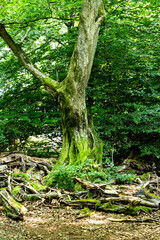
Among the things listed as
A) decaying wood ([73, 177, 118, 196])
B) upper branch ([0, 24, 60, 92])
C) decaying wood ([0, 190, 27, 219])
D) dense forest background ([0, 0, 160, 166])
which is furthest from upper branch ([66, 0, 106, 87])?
decaying wood ([0, 190, 27, 219])

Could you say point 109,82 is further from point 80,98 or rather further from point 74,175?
point 74,175

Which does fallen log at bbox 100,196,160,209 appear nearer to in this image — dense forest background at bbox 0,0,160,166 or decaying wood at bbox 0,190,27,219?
decaying wood at bbox 0,190,27,219

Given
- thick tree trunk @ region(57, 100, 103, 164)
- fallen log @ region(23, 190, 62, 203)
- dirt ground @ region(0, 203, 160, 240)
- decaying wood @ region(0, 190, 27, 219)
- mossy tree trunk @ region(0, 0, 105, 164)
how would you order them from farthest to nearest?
mossy tree trunk @ region(0, 0, 105, 164) < thick tree trunk @ region(57, 100, 103, 164) < fallen log @ region(23, 190, 62, 203) < decaying wood @ region(0, 190, 27, 219) < dirt ground @ region(0, 203, 160, 240)

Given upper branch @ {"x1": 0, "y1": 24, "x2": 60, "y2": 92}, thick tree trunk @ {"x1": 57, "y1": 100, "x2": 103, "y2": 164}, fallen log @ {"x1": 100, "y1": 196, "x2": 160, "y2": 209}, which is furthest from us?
upper branch @ {"x1": 0, "y1": 24, "x2": 60, "y2": 92}

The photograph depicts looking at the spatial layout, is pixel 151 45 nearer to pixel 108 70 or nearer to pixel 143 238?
pixel 108 70

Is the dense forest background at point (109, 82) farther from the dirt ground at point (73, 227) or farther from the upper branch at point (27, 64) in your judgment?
the dirt ground at point (73, 227)

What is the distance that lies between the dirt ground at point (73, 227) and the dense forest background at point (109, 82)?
3.52 metres

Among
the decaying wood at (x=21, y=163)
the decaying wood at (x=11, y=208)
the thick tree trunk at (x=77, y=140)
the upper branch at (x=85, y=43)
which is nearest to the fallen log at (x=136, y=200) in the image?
the decaying wood at (x=11, y=208)

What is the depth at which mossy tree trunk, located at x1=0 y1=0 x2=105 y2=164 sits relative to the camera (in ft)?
A: 18.4

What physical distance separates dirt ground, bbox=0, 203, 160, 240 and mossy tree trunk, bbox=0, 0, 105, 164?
2.03 meters

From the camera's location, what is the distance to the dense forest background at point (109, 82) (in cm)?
671

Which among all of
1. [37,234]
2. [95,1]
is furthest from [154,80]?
[37,234]

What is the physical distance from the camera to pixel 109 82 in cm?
773

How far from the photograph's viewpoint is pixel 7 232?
2750 millimetres
